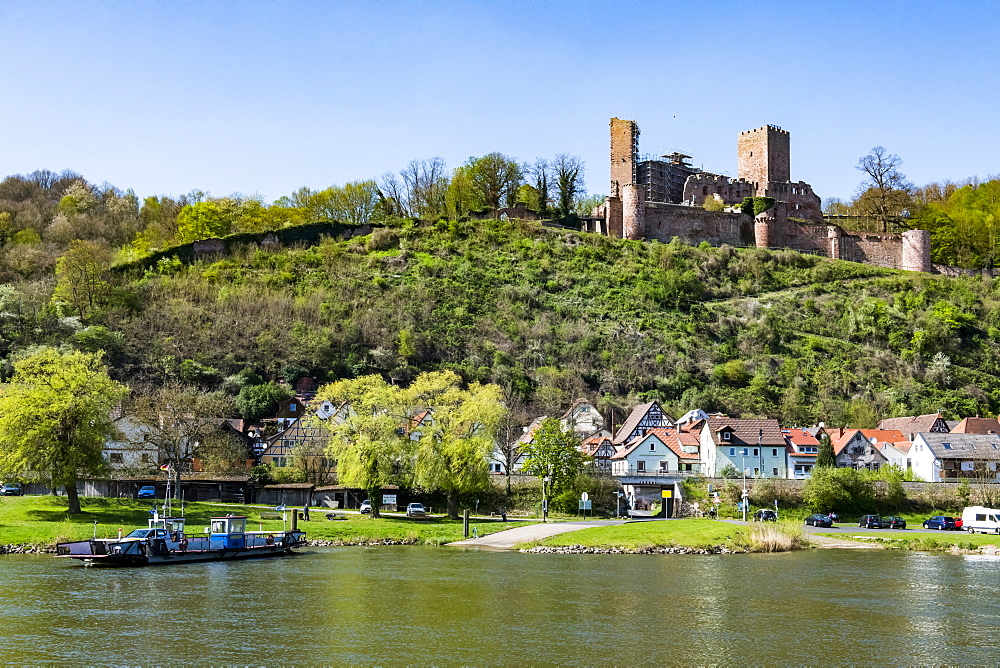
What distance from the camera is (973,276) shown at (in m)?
117

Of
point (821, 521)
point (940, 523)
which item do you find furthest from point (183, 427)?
point (940, 523)

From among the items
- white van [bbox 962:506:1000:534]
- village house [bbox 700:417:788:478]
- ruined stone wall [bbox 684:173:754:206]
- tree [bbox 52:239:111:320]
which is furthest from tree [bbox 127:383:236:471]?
ruined stone wall [bbox 684:173:754:206]

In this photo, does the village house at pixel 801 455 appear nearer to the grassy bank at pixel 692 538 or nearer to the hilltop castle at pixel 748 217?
the grassy bank at pixel 692 538

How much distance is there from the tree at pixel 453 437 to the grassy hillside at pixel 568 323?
30.2 metres

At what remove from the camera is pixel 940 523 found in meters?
62.3

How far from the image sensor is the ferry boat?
142 feet

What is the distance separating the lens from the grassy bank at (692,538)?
50.4 m

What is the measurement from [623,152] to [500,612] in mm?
98639

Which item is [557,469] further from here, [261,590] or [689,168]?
[689,168]

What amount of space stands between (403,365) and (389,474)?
37.6 meters

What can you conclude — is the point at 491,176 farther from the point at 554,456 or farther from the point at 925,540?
the point at 925,540

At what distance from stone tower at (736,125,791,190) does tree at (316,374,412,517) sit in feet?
255

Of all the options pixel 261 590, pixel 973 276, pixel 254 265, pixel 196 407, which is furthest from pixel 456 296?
pixel 261 590

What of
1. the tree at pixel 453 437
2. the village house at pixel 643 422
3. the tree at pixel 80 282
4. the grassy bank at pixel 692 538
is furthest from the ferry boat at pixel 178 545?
the tree at pixel 80 282
